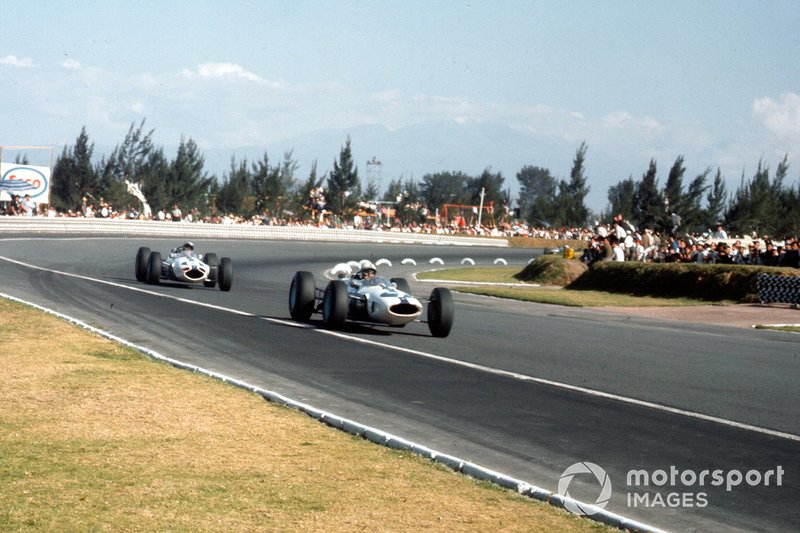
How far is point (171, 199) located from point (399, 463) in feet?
214

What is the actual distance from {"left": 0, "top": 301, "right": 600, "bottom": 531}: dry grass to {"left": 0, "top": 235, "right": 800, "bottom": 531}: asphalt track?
0.63 meters

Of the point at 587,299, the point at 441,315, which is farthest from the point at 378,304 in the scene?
the point at 587,299

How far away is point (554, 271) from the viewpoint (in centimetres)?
3481

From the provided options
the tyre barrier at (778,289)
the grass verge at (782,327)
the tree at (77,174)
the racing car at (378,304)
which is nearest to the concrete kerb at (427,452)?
the racing car at (378,304)

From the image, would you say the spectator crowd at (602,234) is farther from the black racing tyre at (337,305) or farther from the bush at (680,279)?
the black racing tyre at (337,305)

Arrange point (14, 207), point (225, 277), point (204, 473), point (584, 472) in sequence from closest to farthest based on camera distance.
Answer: point (204, 473) < point (584, 472) < point (225, 277) < point (14, 207)

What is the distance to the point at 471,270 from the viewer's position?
136ft

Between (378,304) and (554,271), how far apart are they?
20.0 m

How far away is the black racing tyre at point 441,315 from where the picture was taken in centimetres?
1569

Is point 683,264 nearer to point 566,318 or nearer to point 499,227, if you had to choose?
point 566,318

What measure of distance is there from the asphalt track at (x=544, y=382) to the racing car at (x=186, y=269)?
24.5 inches

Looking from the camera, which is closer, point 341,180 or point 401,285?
point 401,285

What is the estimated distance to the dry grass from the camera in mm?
5625

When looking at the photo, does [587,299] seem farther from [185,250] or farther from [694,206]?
[694,206]
